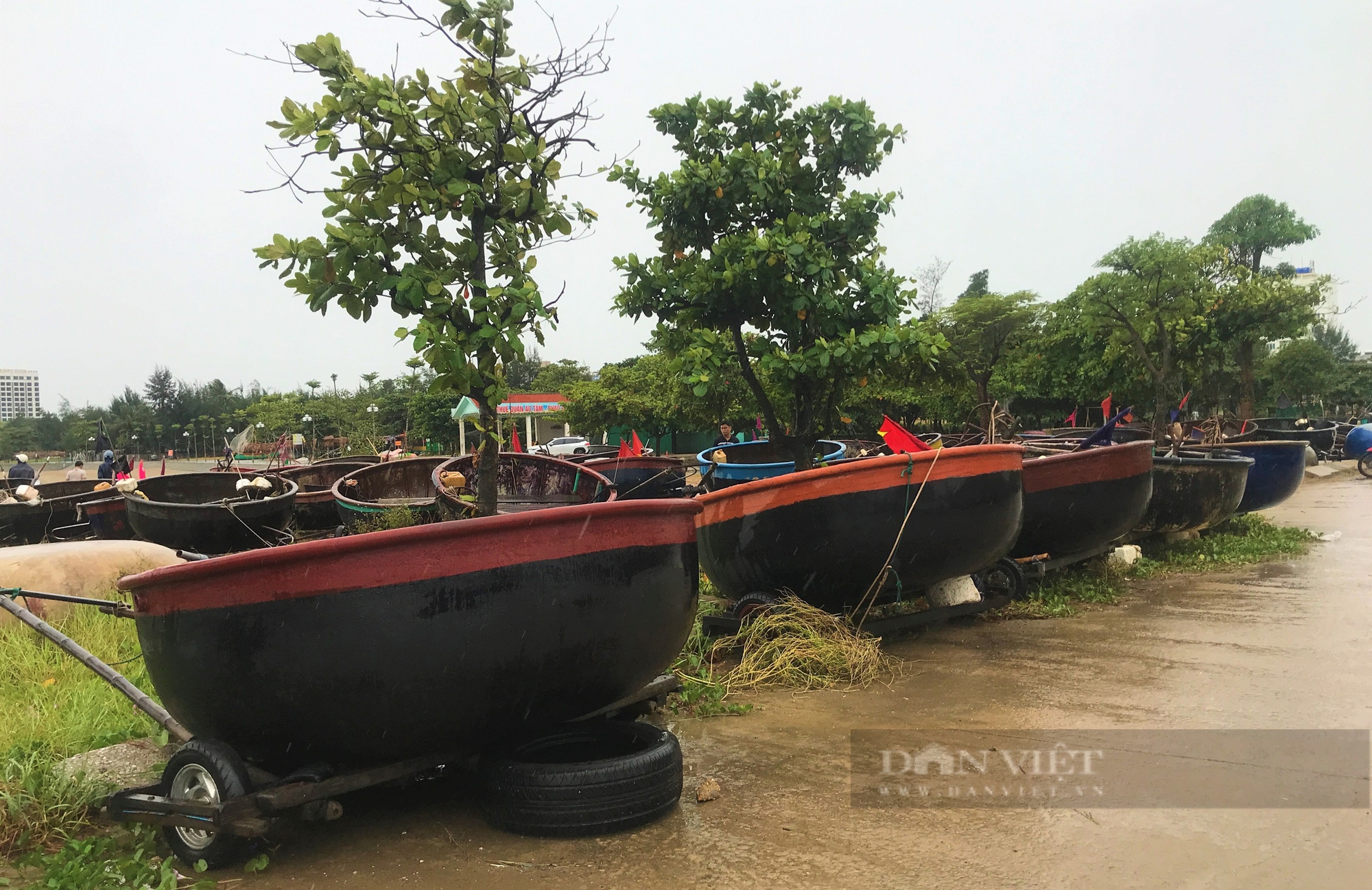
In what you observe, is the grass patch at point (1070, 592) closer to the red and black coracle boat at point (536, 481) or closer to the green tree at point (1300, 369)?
the red and black coracle boat at point (536, 481)

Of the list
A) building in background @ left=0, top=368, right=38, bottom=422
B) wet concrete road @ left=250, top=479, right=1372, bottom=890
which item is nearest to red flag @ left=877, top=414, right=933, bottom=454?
wet concrete road @ left=250, top=479, right=1372, bottom=890

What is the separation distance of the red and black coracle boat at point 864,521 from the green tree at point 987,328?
2700 centimetres

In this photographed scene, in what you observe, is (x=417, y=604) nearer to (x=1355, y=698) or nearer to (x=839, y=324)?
(x=1355, y=698)

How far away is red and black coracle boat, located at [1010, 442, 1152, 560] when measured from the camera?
22.5ft

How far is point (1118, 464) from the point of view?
703cm

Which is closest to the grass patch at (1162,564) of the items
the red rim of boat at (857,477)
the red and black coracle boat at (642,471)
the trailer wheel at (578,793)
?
the red rim of boat at (857,477)

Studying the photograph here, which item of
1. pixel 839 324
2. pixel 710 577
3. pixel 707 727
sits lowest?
pixel 707 727

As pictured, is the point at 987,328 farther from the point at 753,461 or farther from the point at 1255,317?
the point at 753,461

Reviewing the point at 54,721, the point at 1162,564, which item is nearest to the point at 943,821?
the point at 54,721

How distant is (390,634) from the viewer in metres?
2.67

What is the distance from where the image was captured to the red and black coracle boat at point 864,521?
202 inches

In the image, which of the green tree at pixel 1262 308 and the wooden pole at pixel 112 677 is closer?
the wooden pole at pixel 112 677

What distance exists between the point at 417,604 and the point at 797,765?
1727 millimetres

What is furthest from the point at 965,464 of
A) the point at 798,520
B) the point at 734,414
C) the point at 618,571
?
the point at 734,414
